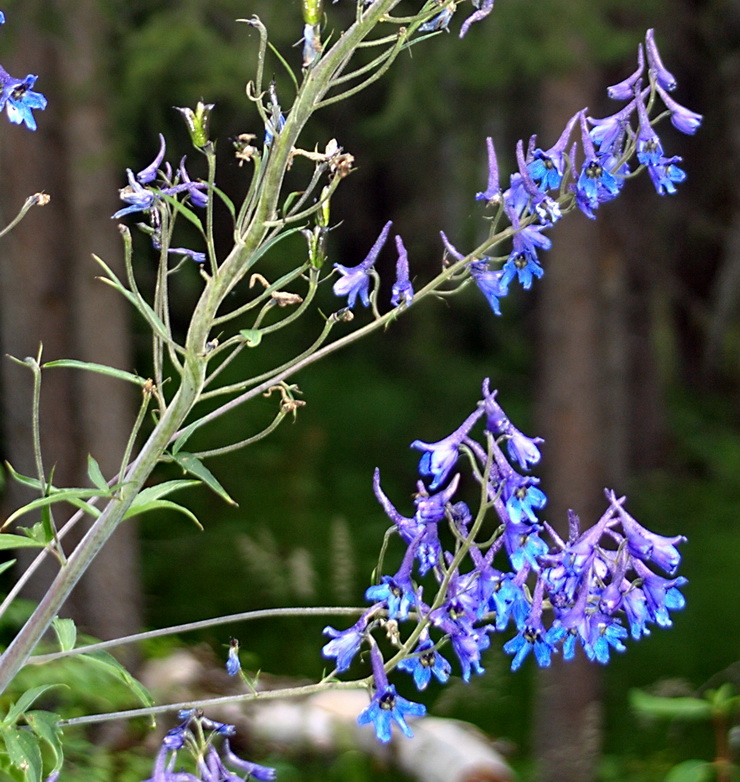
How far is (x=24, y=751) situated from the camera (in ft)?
6.28

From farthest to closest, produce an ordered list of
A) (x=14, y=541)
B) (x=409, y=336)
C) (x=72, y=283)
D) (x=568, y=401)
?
(x=409, y=336) → (x=72, y=283) → (x=568, y=401) → (x=14, y=541)

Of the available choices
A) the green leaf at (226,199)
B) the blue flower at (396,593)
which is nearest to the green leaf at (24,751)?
the blue flower at (396,593)

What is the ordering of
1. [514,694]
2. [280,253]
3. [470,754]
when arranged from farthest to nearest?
[280,253] < [514,694] < [470,754]

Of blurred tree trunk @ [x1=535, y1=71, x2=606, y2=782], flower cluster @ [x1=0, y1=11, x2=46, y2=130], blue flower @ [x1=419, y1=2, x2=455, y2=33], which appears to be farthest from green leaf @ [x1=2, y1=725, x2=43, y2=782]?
blurred tree trunk @ [x1=535, y1=71, x2=606, y2=782]

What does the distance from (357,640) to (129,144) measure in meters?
5.71

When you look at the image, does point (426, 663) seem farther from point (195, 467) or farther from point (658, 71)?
point (658, 71)

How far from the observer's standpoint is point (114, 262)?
7066mm

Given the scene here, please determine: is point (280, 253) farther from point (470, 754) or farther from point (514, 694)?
point (470, 754)

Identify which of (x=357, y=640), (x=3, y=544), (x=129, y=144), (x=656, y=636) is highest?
(x=129, y=144)

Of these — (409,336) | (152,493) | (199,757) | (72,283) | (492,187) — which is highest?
(409,336)

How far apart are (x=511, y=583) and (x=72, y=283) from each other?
19.5 feet

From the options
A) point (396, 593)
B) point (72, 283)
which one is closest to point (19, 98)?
point (396, 593)

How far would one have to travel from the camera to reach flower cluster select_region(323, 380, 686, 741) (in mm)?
1736

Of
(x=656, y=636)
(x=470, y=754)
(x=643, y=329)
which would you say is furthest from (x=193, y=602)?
(x=643, y=329)
